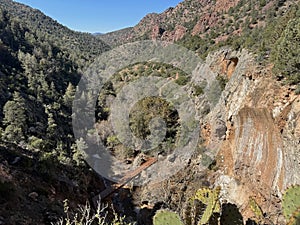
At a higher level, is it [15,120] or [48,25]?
[48,25]

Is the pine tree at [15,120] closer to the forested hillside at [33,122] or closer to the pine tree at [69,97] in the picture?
the forested hillside at [33,122]

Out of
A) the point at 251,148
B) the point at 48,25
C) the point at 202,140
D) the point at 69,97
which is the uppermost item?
the point at 48,25

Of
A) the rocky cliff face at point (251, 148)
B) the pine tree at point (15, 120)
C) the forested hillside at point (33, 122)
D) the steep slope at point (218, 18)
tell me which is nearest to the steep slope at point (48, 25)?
the forested hillside at point (33, 122)

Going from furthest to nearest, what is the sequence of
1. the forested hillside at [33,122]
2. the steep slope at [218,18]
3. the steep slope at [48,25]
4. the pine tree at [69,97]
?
1. the steep slope at [48,25]
2. the pine tree at [69,97]
3. the steep slope at [218,18]
4. the forested hillside at [33,122]

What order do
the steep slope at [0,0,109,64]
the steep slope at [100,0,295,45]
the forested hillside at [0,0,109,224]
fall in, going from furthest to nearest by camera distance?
1. the steep slope at [0,0,109,64]
2. the steep slope at [100,0,295,45]
3. the forested hillside at [0,0,109,224]

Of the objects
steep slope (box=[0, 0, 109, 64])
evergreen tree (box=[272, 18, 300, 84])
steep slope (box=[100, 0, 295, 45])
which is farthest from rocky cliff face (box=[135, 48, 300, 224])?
steep slope (box=[0, 0, 109, 64])

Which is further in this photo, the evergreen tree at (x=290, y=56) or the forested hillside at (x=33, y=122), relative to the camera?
the forested hillside at (x=33, y=122)

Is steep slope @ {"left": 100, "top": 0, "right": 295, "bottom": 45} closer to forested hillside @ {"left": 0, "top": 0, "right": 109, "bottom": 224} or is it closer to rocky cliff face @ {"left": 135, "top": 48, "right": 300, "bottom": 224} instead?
rocky cliff face @ {"left": 135, "top": 48, "right": 300, "bottom": 224}

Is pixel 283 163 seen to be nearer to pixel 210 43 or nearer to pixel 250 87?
pixel 250 87

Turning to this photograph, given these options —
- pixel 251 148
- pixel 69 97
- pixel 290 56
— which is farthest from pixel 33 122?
pixel 290 56

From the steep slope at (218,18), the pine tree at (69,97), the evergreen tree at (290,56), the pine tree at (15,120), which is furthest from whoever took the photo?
the pine tree at (69,97)

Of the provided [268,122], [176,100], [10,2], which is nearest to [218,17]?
[176,100]

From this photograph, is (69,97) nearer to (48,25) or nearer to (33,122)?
(33,122)

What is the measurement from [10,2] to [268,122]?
100202 mm
